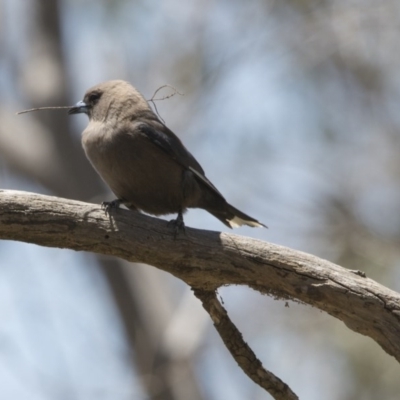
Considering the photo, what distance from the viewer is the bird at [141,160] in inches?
205

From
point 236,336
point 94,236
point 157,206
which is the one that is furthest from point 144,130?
point 236,336

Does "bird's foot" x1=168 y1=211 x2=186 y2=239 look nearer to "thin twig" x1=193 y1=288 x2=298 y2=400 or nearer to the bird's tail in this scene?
"thin twig" x1=193 y1=288 x2=298 y2=400

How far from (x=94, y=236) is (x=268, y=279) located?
39.1 inches

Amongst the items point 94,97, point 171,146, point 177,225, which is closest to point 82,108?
point 94,97

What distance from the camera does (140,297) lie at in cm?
1098

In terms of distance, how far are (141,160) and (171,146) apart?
28 centimetres

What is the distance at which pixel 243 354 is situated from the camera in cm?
443

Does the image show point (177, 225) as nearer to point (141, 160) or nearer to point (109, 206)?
point (109, 206)

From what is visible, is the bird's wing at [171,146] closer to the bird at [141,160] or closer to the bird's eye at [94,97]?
the bird at [141,160]

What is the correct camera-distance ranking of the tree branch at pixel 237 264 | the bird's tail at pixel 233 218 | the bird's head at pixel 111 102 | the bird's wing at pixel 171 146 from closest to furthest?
the tree branch at pixel 237 264
the bird's wing at pixel 171 146
the bird's head at pixel 111 102
the bird's tail at pixel 233 218

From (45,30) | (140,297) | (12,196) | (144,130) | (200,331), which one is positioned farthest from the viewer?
(45,30)

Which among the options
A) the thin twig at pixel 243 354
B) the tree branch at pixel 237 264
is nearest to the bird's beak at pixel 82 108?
the tree branch at pixel 237 264

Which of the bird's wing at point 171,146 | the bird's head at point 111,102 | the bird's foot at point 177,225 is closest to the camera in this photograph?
the bird's foot at point 177,225

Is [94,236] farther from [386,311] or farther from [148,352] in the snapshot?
[148,352]
